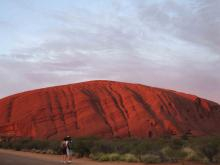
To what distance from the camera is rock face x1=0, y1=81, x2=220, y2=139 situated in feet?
207

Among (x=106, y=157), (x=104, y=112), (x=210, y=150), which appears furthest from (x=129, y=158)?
(x=104, y=112)

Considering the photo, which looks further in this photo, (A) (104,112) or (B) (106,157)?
(A) (104,112)

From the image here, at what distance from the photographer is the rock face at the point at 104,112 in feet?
207

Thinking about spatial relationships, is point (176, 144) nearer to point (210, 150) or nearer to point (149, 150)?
point (149, 150)

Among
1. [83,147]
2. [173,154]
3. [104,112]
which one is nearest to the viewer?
[173,154]

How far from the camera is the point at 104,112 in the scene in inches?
2662

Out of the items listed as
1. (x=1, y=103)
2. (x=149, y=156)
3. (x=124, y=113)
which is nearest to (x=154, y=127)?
(x=124, y=113)

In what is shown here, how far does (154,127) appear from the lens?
207ft

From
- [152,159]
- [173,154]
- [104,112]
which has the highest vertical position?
[104,112]

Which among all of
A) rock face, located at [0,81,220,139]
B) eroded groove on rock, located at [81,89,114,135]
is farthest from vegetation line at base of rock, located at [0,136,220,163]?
eroded groove on rock, located at [81,89,114,135]

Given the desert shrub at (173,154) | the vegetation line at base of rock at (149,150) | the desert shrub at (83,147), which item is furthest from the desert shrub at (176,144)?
the desert shrub at (83,147)

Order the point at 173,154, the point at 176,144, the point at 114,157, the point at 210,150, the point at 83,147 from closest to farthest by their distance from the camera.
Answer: the point at 210,150
the point at 173,154
the point at 114,157
the point at 176,144
the point at 83,147

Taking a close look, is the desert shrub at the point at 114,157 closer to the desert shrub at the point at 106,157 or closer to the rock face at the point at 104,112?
the desert shrub at the point at 106,157

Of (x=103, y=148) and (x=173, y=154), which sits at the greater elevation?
(x=103, y=148)
